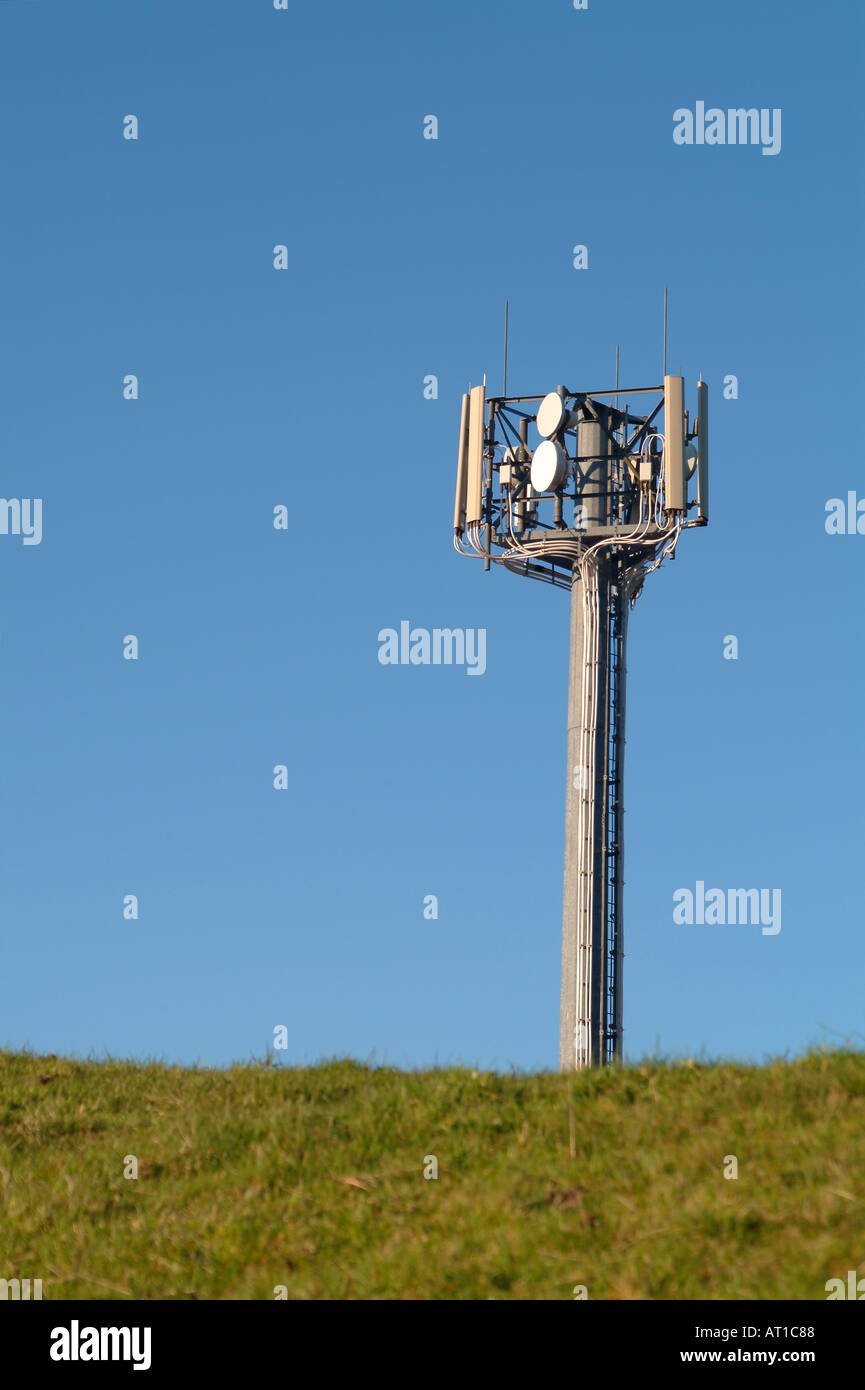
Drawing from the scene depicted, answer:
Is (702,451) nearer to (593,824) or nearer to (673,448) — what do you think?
(673,448)

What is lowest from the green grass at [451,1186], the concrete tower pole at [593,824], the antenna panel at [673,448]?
the green grass at [451,1186]

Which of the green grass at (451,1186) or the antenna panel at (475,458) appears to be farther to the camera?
the antenna panel at (475,458)

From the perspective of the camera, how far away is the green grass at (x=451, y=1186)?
1424 cm

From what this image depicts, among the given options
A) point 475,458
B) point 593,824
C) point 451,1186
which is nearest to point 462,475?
point 475,458

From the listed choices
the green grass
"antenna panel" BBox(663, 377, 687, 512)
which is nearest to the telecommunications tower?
"antenna panel" BBox(663, 377, 687, 512)

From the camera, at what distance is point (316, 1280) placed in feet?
50.4

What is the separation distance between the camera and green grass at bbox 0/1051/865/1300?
14.2m

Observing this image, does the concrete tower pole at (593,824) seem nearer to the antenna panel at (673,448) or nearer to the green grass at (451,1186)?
the antenna panel at (673,448)

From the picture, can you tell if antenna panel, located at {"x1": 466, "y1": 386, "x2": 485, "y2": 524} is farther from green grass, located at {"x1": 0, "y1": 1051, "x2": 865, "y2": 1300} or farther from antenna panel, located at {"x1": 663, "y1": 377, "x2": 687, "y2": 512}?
green grass, located at {"x1": 0, "y1": 1051, "x2": 865, "y2": 1300}

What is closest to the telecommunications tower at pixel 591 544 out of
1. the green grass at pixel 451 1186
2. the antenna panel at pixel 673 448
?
the antenna panel at pixel 673 448

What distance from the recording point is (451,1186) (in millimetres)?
17016
